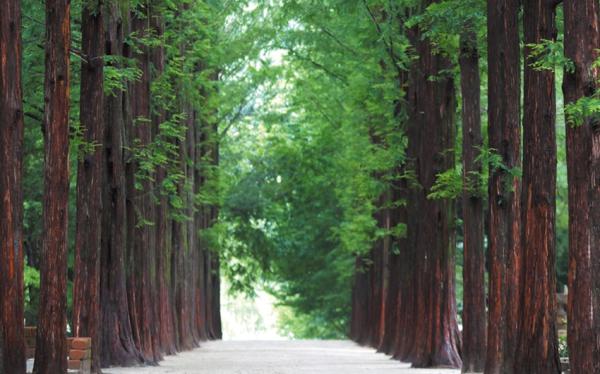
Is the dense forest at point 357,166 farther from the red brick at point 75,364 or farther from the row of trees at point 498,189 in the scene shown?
the red brick at point 75,364

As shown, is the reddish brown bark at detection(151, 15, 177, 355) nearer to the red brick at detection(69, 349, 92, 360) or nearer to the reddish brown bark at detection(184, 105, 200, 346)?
the reddish brown bark at detection(184, 105, 200, 346)

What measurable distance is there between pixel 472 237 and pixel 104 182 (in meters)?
7.43

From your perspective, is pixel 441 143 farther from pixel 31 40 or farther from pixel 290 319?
pixel 290 319

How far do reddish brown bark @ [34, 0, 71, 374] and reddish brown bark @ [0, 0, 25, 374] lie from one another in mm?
1240

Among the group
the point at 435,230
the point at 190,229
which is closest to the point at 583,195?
the point at 435,230

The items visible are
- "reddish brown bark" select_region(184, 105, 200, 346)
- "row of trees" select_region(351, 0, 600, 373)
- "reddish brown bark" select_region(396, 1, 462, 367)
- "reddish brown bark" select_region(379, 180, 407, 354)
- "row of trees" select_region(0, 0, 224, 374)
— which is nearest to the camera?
"row of trees" select_region(351, 0, 600, 373)

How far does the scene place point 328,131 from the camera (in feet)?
179

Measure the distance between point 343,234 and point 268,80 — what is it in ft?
39.0

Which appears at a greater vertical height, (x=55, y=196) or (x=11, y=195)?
(x=55, y=196)

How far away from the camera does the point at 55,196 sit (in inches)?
747

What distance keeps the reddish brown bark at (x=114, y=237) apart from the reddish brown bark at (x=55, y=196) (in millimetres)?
5629

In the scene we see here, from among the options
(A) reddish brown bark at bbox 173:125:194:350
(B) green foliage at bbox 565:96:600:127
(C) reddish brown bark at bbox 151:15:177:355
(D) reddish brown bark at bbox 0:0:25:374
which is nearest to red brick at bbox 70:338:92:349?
(D) reddish brown bark at bbox 0:0:25:374

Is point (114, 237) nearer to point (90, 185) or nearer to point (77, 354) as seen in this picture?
point (90, 185)

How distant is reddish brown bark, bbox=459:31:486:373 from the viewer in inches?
936
